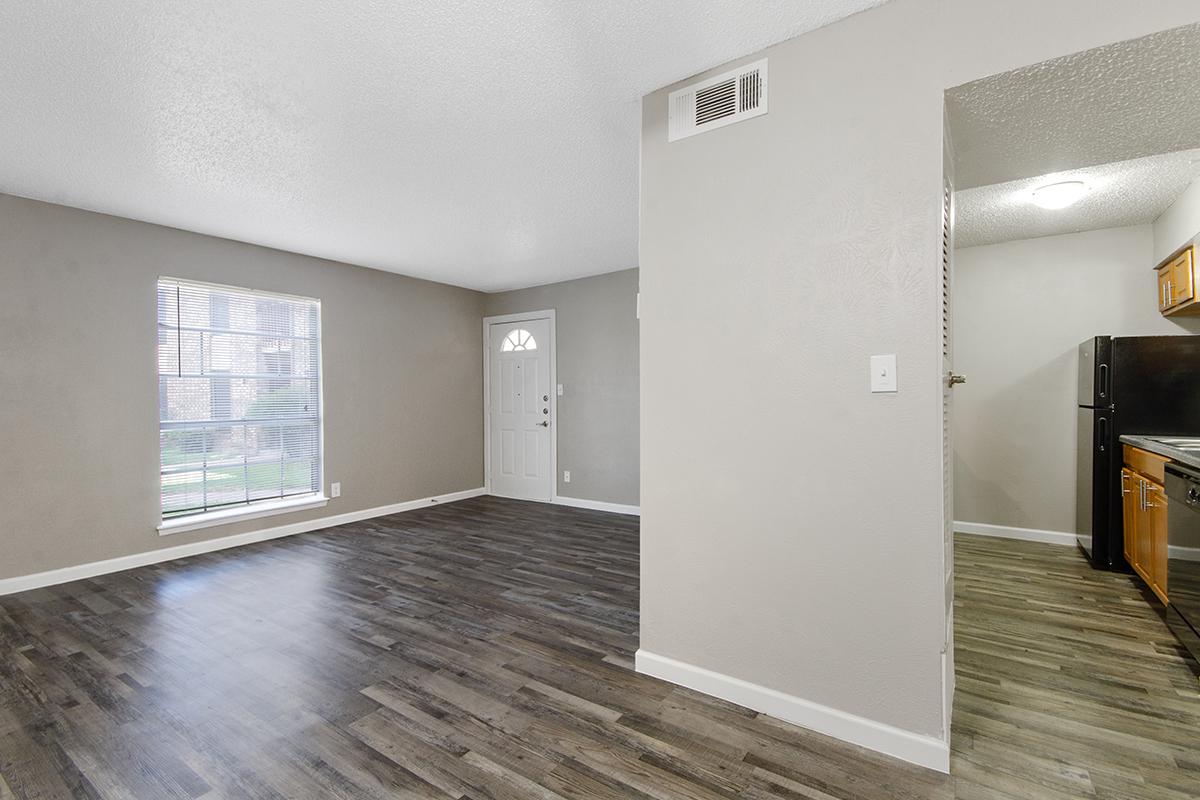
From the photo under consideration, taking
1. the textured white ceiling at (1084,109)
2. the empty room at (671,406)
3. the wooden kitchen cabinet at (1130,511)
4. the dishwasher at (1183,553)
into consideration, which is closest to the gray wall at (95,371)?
the empty room at (671,406)

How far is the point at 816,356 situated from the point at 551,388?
14.6 feet

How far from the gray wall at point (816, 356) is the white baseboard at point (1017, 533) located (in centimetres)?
348

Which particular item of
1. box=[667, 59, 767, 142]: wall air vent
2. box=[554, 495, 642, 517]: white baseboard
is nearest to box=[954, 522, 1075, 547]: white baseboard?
box=[554, 495, 642, 517]: white baseboard

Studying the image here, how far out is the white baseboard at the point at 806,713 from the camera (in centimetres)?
166

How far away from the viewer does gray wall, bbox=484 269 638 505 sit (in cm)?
552

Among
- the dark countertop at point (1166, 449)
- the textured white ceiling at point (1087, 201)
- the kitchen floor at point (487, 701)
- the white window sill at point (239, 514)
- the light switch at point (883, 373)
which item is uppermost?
the textured white ceiling at point (1087, 201)

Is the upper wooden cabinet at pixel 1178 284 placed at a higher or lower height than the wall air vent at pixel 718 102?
A: lower

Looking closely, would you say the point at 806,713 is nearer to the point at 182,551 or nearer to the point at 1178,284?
the point at 1178,284

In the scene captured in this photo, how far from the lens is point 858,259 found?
1771 millimetres

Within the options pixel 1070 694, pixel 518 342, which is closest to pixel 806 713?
pixel 1070 694

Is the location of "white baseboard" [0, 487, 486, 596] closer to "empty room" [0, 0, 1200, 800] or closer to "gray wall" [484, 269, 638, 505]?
"empty room" [0, 0, 1200, 800]

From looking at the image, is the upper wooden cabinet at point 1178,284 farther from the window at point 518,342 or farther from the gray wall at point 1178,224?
the window at point 518,342

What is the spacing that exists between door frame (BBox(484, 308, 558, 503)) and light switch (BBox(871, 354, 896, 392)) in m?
→ 4.55

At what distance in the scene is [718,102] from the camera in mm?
2076
